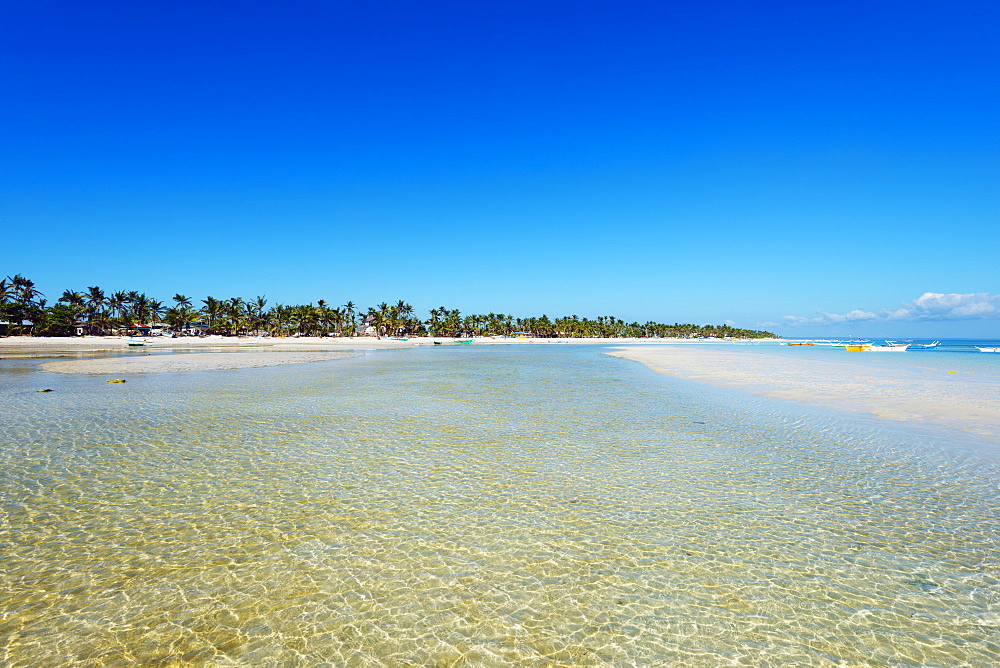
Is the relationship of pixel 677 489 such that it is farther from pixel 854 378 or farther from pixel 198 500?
pixel 854 378

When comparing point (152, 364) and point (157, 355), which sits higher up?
point (157, 355)

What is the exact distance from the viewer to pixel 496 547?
247 inches

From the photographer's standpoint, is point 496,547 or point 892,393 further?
point 892,393

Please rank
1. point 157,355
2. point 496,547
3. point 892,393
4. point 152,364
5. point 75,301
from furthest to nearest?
point 75,301, point 157,355, point 152,364, point 892,393, point 496,547

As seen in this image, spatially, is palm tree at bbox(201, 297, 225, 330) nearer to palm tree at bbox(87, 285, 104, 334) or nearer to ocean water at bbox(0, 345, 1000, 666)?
palm tree at bbox(87, 285, 104, 334)

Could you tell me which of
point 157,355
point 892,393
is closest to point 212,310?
point 157,355

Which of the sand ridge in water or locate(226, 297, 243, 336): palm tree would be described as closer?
the sand ridge in water

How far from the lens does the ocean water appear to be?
4320mm

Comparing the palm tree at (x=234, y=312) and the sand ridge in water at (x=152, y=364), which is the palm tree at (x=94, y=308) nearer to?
the palm tree at (x=234, y=312)

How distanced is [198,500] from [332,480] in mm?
2124

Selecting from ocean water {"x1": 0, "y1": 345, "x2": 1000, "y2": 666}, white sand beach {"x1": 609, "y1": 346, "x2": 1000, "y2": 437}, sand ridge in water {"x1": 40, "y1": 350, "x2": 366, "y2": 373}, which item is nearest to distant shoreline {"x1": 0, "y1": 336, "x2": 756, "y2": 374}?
sand ridge in water {"x1": 40, "y1": 350, "x2": 366, "y2": 373}

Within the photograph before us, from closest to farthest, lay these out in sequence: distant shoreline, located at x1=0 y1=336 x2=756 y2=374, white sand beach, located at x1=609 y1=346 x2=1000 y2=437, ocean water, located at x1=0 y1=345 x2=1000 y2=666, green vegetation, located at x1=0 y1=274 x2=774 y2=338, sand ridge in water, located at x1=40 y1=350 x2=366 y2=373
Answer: ocean water, located at x1=0 y1=345 x2=1000 y2=666 → white sand beach, located at x1=609 y1=346 x2=1000 y2=437 → sand ridge in water, located at x1=40 y1=350 x2=366 y2=373 → distant shoreline, located at x1=0 y1=336 x2=756 y2=374 → green vegetation, located at x1=0 y1=274 x2=774 y2=338

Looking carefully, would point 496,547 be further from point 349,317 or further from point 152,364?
point 349,317

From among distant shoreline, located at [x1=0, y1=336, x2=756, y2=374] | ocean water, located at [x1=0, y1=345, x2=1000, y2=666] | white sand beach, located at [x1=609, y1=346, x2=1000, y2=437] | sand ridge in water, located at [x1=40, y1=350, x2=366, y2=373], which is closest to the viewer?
ocean water, located at [x1=0, y1=345, x2=1000, y2=666]
